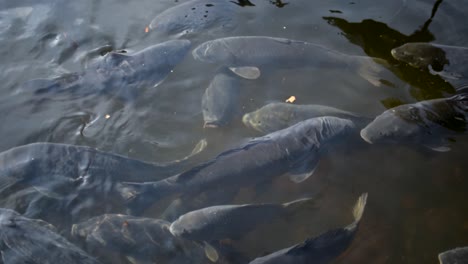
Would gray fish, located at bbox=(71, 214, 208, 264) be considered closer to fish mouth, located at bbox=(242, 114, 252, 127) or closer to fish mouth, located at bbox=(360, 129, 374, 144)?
fish mouth, located at bbox=(242, 114, 252, 127)

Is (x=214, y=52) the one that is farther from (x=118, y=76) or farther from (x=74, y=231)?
(x=74, y=231)

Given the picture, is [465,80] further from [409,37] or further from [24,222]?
[24,222]

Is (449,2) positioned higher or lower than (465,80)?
higher

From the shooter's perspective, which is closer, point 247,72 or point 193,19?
point 247,72

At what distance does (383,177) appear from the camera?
4.00 metres

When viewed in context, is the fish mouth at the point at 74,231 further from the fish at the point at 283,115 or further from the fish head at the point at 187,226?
the fish at the point at 283,115

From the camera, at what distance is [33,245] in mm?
3283

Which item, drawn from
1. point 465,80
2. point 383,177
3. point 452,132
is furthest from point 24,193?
point 465,80

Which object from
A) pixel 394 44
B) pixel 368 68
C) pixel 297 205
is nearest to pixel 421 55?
pixel 394 44

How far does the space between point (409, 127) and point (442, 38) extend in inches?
70.1

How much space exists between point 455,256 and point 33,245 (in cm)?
320

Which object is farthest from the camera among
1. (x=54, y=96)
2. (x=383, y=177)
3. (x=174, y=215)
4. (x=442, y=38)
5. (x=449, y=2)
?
(x=449, y=2)

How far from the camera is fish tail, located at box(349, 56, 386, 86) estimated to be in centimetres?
471

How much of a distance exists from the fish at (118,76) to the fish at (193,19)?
0.53 m
